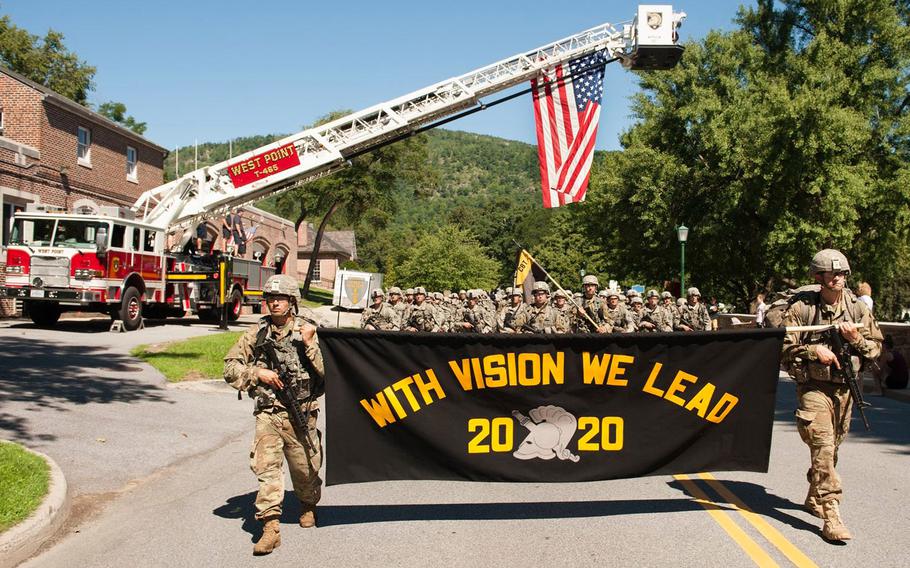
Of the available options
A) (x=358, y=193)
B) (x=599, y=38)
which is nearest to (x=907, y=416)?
(x=599, y=38)

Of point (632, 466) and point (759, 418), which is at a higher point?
point (759, 418)

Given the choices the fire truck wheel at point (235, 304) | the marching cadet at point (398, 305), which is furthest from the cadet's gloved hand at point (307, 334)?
the fire truck wheel at point (235, 304)

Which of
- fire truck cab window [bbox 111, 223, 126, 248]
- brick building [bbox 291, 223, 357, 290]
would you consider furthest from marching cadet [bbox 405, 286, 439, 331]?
brick building [bbox 291, 223, 357, 290]

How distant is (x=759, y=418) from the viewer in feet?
20.5

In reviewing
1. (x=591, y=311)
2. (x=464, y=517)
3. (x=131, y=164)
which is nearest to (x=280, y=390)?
(x=464, y=517)

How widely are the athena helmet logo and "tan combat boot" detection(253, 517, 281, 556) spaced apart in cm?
192

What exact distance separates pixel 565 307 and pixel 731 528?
911 centimetres

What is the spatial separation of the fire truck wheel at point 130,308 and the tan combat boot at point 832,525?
751 inches

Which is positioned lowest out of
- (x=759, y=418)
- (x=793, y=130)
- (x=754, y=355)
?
(x=759, y=418)

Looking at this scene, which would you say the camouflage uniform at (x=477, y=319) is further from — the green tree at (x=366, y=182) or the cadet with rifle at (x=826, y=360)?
the green tree at (x=366, y=182)

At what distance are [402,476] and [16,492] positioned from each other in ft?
9.99

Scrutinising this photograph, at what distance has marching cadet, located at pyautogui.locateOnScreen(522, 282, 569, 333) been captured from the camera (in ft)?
46.3

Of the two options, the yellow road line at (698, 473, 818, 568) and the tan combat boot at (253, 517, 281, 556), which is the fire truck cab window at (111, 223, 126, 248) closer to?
the tan combat boot at (253, 517, 281, 556)

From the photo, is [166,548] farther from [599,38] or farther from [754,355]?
[599,38]
